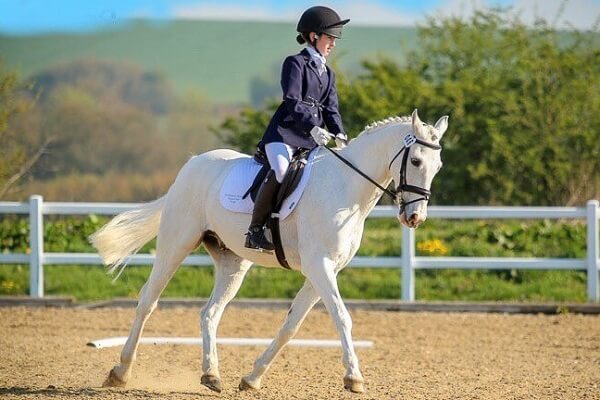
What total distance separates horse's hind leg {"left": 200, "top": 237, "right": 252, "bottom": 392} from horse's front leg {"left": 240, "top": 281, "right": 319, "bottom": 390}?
9.4 inches

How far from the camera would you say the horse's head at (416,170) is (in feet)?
20.2

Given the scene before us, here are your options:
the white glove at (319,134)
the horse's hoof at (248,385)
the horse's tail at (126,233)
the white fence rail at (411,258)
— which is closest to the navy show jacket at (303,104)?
the white glove at (319,134)

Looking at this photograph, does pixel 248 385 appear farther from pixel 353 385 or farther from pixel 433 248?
pixel 433 248

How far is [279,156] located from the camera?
6.80 m

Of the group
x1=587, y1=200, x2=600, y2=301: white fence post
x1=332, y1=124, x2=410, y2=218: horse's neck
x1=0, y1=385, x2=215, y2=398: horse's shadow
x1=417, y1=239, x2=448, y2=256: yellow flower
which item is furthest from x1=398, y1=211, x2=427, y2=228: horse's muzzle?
x1=417, y1=239, x2=448, y2=256: yellow flower

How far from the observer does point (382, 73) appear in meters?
18.4

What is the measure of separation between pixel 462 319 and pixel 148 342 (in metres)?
3.75

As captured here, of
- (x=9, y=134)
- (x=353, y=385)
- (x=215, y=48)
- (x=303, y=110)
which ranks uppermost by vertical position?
(x=215, y=48)

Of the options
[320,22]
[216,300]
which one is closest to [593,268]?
[216,300]

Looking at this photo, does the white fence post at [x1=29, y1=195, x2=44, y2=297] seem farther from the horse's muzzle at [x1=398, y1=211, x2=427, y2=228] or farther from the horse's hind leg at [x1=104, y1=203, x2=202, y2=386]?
the horse's muzzle at [x1=398, y1=211, x2=427, y2=228]

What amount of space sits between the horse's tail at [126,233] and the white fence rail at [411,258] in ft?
13.9

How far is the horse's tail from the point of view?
796 cm

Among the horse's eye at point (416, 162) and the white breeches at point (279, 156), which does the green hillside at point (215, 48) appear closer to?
the white breeches at point (279, 156)

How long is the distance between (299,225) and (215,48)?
751 inches
